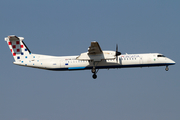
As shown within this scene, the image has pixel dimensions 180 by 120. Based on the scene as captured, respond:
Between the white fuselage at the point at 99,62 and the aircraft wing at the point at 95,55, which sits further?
the white fuselage at the point at 99,62

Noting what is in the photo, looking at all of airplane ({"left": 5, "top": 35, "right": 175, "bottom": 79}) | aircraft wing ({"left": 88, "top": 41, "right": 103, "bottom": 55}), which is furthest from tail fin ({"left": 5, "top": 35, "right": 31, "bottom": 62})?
aircraft wing ({"left": 88, "top": 41, "right": 103, "bottom": 55})

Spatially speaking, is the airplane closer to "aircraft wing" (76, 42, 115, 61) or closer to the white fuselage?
the white fuselage

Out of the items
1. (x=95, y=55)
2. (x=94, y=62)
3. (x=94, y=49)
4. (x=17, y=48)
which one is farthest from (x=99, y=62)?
(x=17, y=48)

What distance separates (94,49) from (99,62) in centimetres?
226

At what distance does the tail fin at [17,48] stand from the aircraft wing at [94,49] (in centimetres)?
709

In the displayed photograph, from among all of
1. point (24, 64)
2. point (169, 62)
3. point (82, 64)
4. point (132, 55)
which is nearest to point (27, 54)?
point (24, 64)

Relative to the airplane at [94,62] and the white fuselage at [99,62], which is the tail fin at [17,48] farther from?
the white fuselage at [99,62]

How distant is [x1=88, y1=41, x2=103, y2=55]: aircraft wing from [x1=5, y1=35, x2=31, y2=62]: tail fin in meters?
7.09

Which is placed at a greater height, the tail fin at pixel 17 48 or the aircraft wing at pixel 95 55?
the tail fin at pixel 17 48

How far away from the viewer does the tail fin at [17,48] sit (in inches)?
1241

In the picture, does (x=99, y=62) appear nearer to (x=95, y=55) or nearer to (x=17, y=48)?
(x=95, y=55)

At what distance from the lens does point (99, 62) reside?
3059 cm

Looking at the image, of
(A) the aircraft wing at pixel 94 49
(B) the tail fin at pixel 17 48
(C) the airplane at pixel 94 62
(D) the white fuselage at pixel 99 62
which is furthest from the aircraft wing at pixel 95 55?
(B) the tail fin at pixel 17 48

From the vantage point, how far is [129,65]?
30812 millimetres
